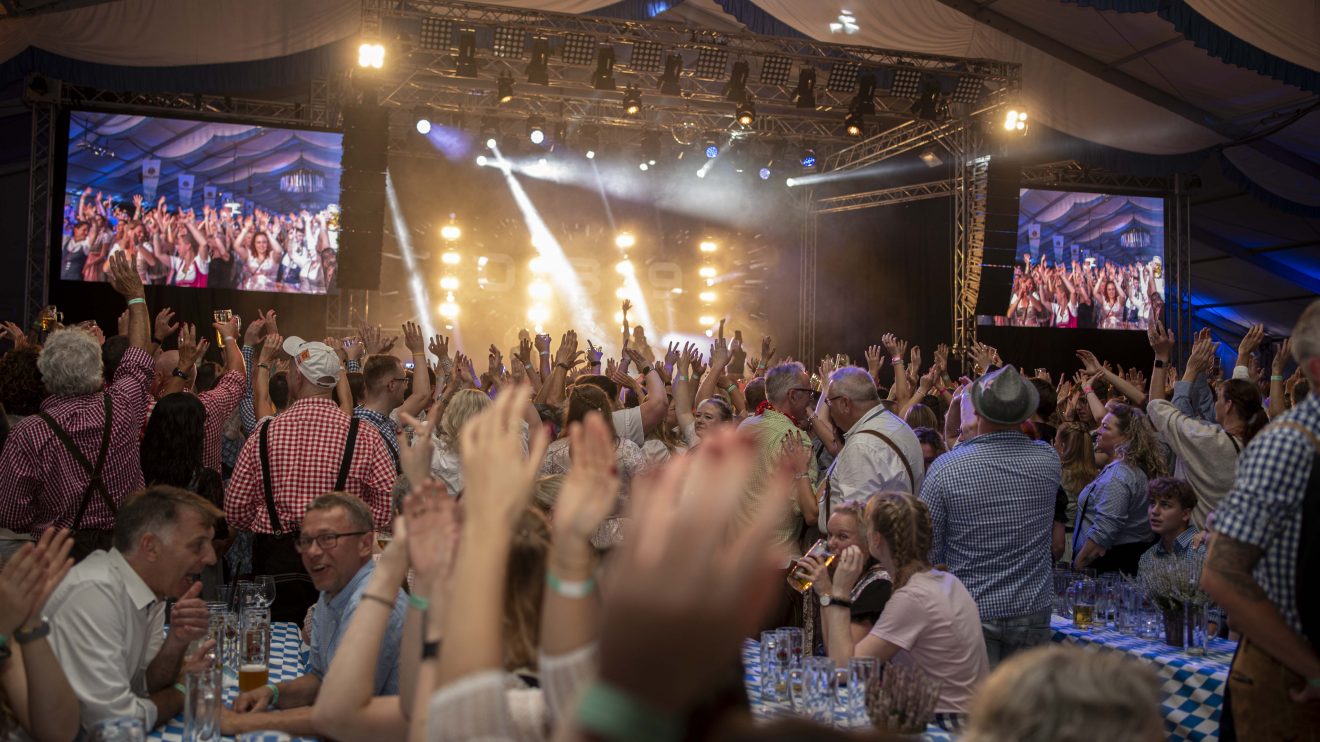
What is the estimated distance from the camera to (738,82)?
11.0 m

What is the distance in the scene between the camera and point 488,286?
15.3 m

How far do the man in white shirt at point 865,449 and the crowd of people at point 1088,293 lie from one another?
30.8 feet

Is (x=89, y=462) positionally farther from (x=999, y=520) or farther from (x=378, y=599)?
(x=999, y=520)

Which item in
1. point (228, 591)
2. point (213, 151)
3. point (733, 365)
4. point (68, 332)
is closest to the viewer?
point (228, 591)

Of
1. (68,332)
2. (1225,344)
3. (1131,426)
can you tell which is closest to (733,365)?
(1131,426)

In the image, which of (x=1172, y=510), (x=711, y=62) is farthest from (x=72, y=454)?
(x=711, y=62)

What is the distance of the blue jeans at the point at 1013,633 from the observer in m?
3.81

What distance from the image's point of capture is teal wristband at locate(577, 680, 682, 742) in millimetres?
750

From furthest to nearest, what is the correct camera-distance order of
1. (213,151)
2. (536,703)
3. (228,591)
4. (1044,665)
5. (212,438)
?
(213,151) → (212,438) → (228,591) → (536,703) → (1044,665)

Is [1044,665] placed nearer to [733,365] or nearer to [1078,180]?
[733,365]

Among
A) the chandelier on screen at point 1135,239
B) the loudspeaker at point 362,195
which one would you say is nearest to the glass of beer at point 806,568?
the loudspeaker at point 362,195

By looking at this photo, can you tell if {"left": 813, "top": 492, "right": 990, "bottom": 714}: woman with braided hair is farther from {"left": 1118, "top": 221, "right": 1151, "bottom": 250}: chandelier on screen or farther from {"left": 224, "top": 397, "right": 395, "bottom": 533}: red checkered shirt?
{"left": 1118, "top": 221, "right": 1151, "bottom": 250}: chandelier on screen

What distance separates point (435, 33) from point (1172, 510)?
7580mm

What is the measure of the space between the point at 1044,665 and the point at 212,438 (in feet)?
15.3
